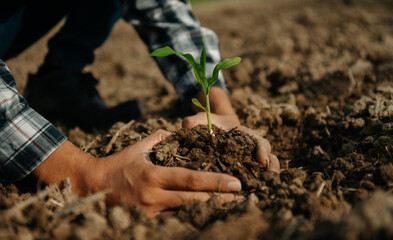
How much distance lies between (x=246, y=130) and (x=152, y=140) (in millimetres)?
488

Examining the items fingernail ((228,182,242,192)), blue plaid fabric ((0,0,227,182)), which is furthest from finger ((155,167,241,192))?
blue plaid fabric ((0,0,227,182))

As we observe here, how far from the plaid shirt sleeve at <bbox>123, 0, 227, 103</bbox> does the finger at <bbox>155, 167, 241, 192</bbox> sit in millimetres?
785

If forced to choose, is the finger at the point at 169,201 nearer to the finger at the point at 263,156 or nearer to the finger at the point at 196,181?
the finger at the point at 196,181

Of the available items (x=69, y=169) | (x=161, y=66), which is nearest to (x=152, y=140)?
(x=69, y=169)

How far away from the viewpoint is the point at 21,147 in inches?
46.7

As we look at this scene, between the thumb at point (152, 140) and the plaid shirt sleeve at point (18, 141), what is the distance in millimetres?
385

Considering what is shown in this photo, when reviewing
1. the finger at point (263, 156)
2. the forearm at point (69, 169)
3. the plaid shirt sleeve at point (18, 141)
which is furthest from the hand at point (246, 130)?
the plaid shirt sleeve at point (18, 141)

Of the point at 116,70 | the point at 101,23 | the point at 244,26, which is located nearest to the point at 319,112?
the point at 101,23

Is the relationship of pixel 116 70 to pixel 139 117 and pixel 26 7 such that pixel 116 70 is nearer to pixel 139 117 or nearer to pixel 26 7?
pixel 26 7

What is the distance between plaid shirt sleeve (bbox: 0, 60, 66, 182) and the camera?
1.18m

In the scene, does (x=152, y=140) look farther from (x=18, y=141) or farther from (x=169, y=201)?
(x=18, y=141)

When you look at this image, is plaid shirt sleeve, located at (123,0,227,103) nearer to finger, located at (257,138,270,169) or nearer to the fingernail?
finger, located at (257,138,270,169)

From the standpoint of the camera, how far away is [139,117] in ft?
6.90

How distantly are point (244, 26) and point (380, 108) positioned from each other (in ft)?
12.3
